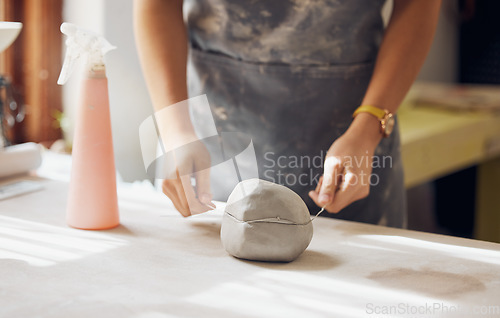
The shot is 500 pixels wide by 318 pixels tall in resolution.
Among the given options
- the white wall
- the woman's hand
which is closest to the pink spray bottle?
the woman's hand

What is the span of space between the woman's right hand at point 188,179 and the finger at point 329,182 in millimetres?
186

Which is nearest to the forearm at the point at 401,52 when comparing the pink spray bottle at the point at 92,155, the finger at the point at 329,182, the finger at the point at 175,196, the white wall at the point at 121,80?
the finger at the point at 329,182

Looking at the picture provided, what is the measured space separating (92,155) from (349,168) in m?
0.41

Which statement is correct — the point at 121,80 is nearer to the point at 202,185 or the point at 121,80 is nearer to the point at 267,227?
the point at 202,185

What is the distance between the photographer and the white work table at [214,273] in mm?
613

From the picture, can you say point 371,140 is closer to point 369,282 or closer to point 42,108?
point 369,282

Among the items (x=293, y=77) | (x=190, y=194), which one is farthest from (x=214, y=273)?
(x=293, y=77)

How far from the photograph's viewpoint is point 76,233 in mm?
841

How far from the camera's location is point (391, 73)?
1055 mm

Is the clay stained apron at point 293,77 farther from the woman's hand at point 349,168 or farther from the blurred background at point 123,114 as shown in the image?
the blurred background at point 123,114

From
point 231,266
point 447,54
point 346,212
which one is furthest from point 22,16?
point 447,54

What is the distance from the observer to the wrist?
0.99m

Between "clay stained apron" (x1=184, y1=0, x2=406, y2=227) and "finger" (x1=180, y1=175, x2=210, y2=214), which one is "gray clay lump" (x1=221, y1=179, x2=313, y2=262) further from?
"clay stained apron" (x1=184, y1=0, x2=406, y2=227)

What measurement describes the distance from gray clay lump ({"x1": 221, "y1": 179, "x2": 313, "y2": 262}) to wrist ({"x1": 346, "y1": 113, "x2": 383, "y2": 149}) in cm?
28
